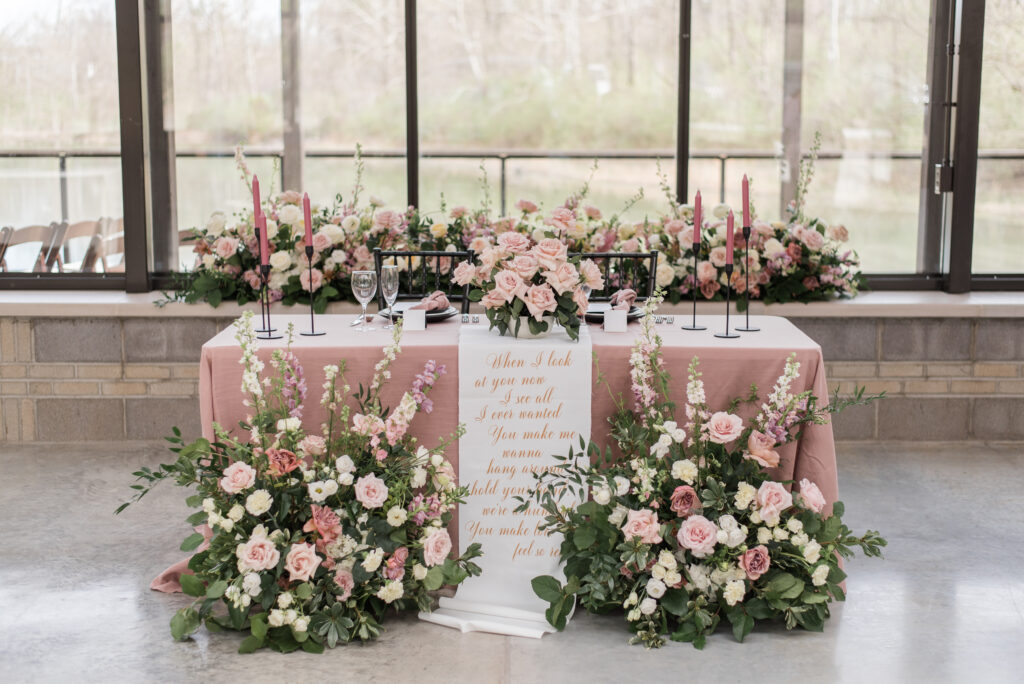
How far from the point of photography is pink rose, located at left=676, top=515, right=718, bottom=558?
305 cm

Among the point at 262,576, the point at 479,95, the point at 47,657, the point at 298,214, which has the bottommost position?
the point at 47,657

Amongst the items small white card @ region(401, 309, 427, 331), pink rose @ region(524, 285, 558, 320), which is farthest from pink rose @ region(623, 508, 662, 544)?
small white card @ region(401, 309, 427, 331)

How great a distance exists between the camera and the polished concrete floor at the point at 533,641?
2930mm

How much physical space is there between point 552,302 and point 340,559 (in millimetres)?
912

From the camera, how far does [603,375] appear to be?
10.9 ft

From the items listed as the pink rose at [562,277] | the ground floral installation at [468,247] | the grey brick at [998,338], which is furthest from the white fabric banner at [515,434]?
the grey brick at [998,338]

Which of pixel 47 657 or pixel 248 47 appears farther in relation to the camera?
pixel 248 47

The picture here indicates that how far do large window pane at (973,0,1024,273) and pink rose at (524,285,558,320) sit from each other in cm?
301

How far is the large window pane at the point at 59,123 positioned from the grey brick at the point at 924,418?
→ 364cm

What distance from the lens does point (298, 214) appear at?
15.7ft

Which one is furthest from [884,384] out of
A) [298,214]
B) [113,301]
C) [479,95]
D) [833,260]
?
[113,301]

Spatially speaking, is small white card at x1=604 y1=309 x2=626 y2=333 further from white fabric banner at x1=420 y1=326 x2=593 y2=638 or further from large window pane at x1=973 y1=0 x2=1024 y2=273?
large window pane at x1=973 y1=0 x2=1024 y2=273

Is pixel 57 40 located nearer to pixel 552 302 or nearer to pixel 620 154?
pixel 620 154

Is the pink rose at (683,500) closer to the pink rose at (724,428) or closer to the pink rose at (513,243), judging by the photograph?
the pink rose at (724,428)
